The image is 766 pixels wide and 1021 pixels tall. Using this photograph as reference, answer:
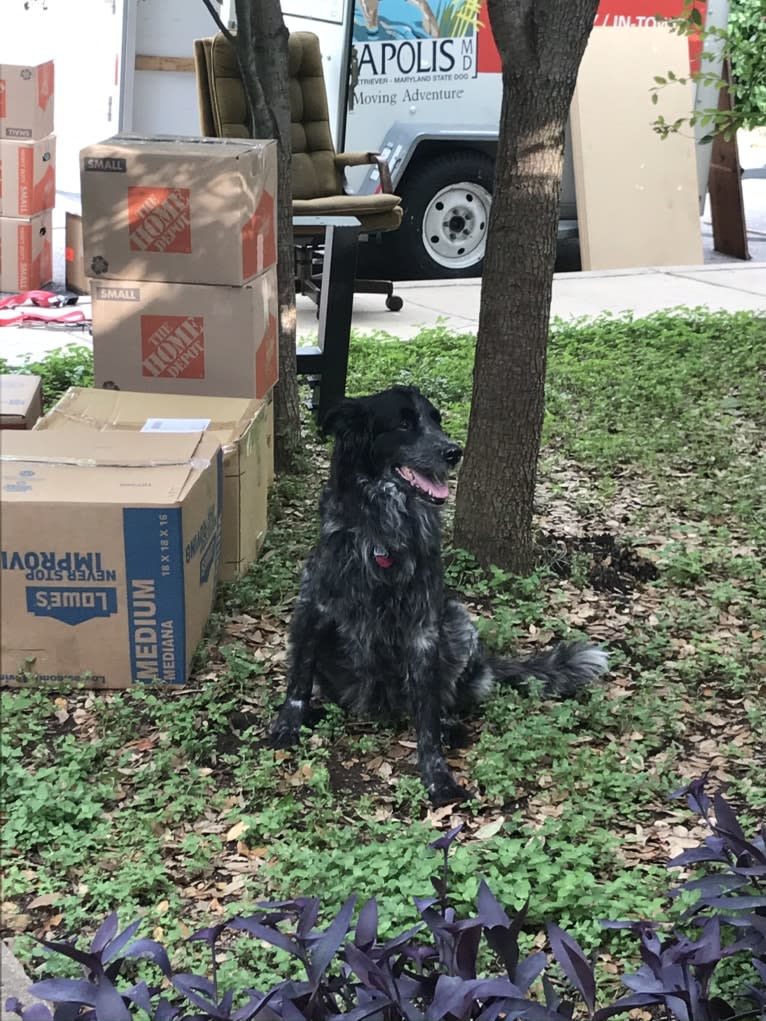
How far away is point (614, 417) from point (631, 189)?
5.18 meters

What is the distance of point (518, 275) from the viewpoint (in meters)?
4.77

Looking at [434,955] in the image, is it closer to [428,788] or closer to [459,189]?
[428,788]

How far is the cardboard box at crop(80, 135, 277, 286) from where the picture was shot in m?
4.80

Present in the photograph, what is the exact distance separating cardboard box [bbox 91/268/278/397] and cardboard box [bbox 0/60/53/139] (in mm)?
5493

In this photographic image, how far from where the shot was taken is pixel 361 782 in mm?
3715

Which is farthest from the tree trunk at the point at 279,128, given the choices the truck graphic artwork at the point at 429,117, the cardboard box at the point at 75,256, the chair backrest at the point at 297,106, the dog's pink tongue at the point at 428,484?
the truck graphic artwork at the point at 429,117

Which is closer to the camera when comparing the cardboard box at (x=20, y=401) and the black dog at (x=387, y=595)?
the cardboard box at (x=20, y=401)

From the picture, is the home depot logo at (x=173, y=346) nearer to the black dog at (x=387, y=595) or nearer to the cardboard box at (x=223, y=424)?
the cardboard box at (x=223, y=424)

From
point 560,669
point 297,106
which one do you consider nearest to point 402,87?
point 297,106

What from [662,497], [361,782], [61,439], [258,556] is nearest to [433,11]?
[662,497]

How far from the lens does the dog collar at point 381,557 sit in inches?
146

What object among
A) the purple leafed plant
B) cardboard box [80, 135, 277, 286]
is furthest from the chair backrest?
the purple leafed plant

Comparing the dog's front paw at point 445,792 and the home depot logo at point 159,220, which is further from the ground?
the home depot logo at point 159,220

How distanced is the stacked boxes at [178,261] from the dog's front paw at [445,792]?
2050 mm
